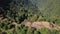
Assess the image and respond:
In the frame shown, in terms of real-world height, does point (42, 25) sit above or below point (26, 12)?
below

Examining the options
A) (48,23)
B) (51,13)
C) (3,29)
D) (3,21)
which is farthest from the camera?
(51,13)

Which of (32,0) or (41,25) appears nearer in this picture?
(41,25)

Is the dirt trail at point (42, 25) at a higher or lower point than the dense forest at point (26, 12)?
lower

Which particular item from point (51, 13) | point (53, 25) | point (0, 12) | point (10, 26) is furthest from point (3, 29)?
point (51, 13)

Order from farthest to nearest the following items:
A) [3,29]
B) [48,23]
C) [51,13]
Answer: [51,13] < [48,23] < [3,29]

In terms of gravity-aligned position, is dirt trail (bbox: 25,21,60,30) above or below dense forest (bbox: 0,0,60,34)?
below

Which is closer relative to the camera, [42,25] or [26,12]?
[42,25]

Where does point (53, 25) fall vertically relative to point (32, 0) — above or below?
below

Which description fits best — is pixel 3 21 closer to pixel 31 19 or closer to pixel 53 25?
pixel 31 19
